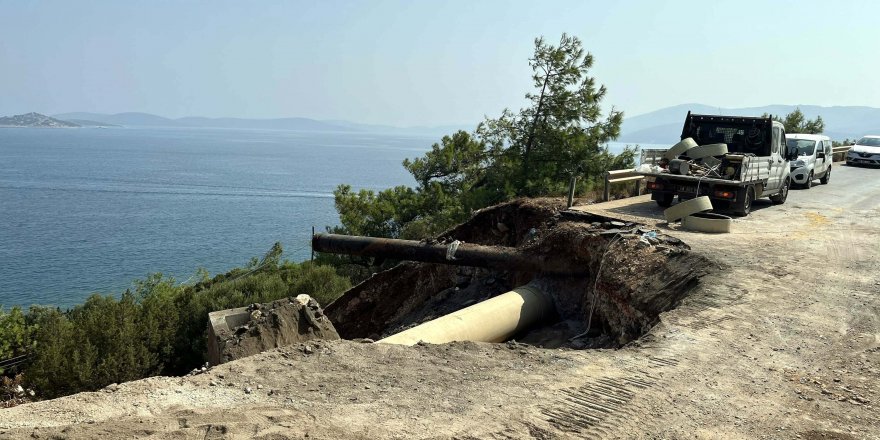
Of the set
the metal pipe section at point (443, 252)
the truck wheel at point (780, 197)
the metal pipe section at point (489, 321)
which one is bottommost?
the metal pipe section at point (489, 321)

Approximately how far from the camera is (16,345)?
23.7m

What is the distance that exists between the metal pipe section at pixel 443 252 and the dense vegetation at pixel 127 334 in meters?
7.72

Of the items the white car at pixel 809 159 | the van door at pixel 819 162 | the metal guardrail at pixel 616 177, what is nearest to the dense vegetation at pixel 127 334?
the metal guardrail at pixel 616 177

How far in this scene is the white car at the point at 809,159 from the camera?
25000 millimetres

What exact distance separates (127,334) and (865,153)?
36.5m

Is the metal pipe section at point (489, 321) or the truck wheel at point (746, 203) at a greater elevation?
→ the truck wheel at point (746, 203)

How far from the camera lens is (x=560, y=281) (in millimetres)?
13969

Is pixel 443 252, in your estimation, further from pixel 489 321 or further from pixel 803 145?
pixel 803 145

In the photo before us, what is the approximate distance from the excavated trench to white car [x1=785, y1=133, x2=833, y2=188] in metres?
12.5

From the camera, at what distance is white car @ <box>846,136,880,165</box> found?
3534cm

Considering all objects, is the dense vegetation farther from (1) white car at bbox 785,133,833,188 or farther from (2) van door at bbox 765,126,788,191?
(1) white car at bbox 785,133,833,188

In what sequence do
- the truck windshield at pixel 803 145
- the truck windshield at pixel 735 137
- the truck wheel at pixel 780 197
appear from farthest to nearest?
1. the truck windshield at pixel 803 145
2. the truck wheel at pixel 780 197
3. the truck windshield at pixel 735 137

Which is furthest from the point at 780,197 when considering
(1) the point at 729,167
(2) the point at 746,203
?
(1) the point at 729,167

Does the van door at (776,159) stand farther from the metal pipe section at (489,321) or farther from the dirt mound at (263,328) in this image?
the dirt mound at (263,328)
